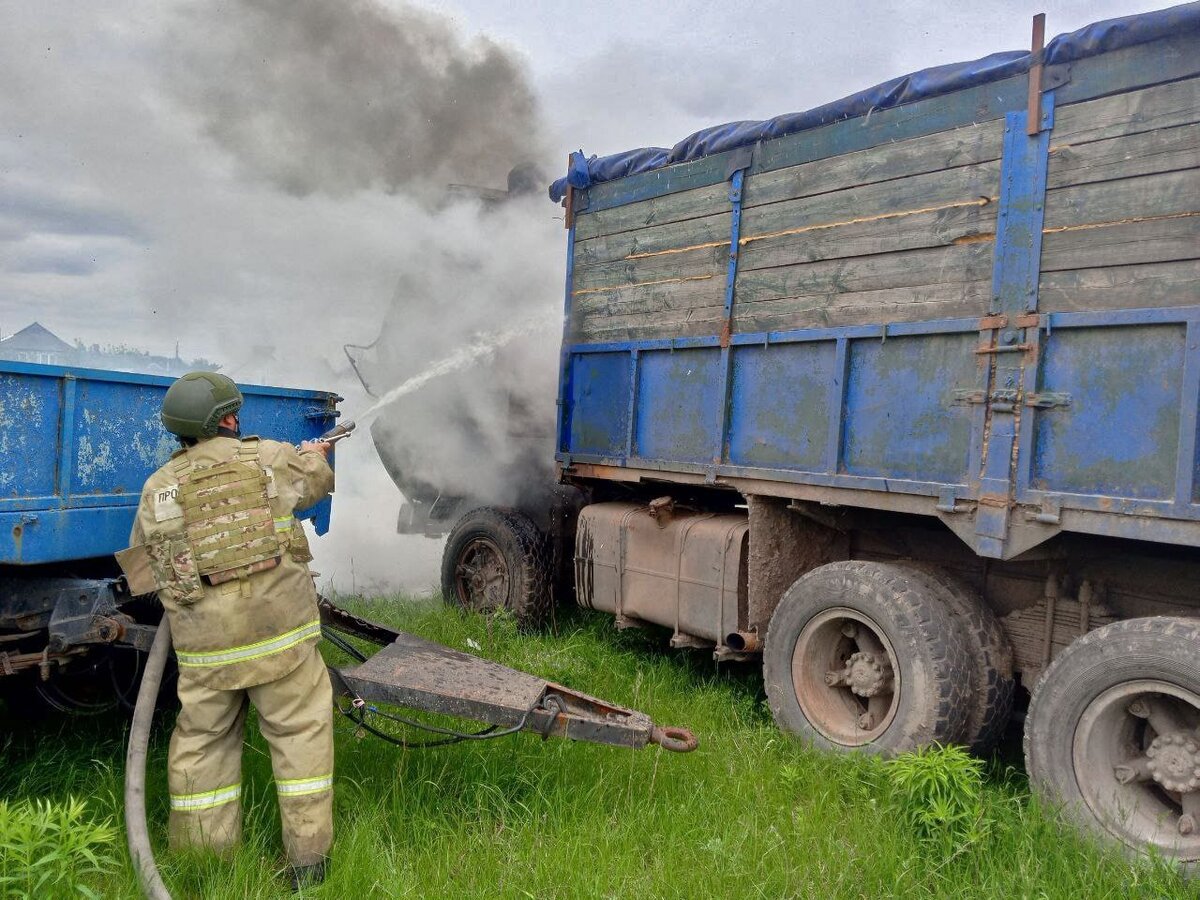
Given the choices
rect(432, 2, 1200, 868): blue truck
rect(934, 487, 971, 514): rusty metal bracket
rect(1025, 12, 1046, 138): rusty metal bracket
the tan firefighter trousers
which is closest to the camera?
the tan firefighter trousers

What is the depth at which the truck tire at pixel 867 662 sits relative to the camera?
3961mm

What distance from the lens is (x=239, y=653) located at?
10.6 feet

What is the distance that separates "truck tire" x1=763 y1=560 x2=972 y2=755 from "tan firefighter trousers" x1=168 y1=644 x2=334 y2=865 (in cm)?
231

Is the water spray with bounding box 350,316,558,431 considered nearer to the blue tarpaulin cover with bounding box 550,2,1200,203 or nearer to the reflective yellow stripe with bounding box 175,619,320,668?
the blue tarpaulin cover with bounding box 550,2,1200,203

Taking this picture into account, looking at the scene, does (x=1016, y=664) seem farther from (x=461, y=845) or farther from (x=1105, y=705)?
(x=461, y=845)

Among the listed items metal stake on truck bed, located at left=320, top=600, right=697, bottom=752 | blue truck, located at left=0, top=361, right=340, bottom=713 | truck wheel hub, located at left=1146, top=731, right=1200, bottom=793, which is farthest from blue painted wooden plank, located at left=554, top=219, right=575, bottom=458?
truck wheel hub, located at left=1146, top=731, right=1200, bottom=793

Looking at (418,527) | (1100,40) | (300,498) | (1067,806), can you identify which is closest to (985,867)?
(1067,806)

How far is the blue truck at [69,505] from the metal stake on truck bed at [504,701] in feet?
2.97

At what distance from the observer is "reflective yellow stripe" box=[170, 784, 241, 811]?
10.7ft

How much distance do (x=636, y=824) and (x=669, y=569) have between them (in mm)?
2001

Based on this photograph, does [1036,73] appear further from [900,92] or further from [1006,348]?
[1006,348]

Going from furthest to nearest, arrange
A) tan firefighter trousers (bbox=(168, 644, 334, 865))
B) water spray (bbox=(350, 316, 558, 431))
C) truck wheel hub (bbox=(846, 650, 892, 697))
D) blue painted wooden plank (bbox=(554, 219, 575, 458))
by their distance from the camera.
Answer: water spray (bbox=(350, 316, 558, 431)), blue painted wooden plank (bbox=(554, 219, 575, 458)), truck wheel hub (bbox=(846, 650, 892, 697)), tan firefighter trousers (bbox=(168, 644, 334, 865))

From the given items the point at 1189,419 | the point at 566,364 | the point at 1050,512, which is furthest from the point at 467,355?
the point at 1189,419

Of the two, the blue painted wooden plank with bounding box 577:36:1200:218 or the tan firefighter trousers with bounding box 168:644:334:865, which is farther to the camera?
the blue painted wooden plank with bounding box 577:36:1200:218
